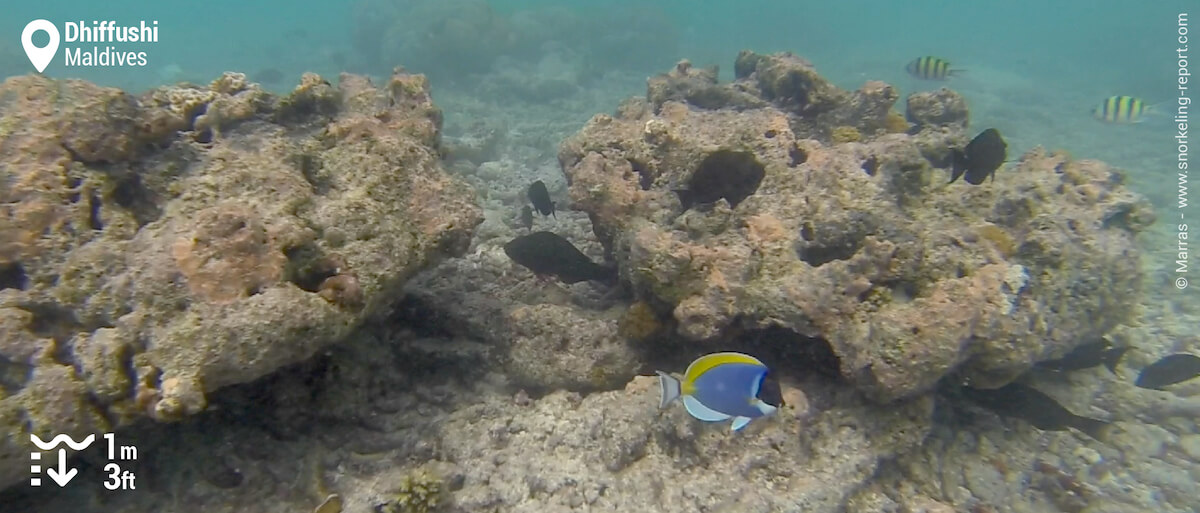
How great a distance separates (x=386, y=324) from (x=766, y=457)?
2.75 meters

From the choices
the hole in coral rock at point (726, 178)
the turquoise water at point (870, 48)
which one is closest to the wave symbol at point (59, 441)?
the hole in coral rock at point (726, 178)

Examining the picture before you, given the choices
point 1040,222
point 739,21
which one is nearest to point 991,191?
point 1040,222

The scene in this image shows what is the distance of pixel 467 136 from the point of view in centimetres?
1331

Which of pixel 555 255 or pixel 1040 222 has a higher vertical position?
pixel 1040 222

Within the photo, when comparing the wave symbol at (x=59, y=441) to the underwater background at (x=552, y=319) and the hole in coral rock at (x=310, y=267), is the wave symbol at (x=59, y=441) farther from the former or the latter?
the hole in coral rock at (x=310, y=267)

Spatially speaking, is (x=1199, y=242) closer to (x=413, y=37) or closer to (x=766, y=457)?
Answer: (x=766, y=457)

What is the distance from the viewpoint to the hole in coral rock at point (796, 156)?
486cm

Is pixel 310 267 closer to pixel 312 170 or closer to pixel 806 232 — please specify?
pixel 312 170

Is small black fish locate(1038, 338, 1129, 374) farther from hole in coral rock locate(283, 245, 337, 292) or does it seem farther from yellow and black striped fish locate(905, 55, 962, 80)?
hole in coral rock locate(283, 245, 337, 292)

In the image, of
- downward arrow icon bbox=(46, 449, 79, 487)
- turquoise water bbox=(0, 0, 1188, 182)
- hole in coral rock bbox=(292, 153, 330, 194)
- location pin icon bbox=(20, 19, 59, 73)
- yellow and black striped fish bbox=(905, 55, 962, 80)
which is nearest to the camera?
downward arrow icon bbox=(46, 449, 79, 487)

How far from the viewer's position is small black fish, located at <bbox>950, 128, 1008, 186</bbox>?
4750 millimetres

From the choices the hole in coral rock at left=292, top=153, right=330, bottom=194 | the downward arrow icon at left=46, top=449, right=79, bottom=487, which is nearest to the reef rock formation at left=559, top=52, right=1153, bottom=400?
the hole in coral rock at left=292, top=153, right=330, bottom=194

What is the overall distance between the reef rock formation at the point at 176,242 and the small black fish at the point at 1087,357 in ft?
16.0

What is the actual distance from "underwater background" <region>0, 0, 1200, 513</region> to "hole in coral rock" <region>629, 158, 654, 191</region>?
0.12ft
